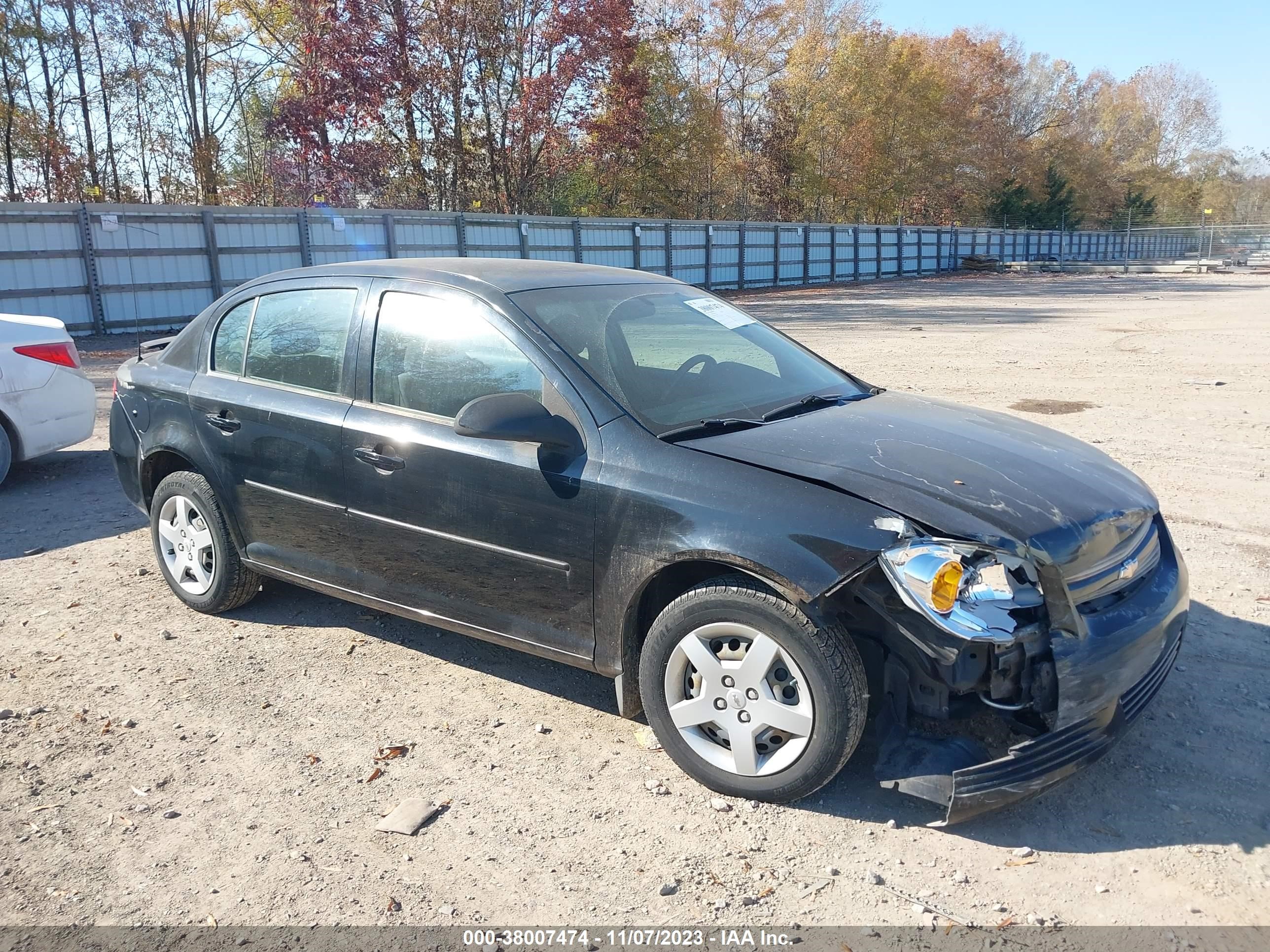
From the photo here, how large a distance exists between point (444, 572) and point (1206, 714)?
2937 millimetres

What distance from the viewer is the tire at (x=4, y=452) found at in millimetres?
7227

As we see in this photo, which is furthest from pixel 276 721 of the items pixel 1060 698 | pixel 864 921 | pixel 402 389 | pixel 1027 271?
pixel 1027 271

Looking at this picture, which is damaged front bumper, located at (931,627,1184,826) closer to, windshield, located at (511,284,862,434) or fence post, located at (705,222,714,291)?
windshield, located at (511,284,862,434)

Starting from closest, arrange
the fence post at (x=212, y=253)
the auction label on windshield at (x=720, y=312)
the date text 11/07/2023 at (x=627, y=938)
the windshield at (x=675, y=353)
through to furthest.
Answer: the date text 11/07/2023 at (x=627, y=938) → the windshield at (x=675, y=353) → the auction label on windshield at (x=720, y=312) → the fence post at (x=212, y=253)

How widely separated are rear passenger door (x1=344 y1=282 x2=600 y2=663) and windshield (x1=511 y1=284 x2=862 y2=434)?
0.20 metres

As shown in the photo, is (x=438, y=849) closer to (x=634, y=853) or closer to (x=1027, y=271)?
(x=634, y=853)

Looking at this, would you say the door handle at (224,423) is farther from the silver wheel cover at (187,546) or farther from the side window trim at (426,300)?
the side window trim at (426,300)

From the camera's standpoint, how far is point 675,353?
162 inches

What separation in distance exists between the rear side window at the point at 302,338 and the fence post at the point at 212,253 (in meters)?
16.1

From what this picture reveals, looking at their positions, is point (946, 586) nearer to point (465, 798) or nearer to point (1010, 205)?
point (465, 798)

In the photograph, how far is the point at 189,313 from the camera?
19047 mm

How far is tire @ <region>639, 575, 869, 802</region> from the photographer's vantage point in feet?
9.78

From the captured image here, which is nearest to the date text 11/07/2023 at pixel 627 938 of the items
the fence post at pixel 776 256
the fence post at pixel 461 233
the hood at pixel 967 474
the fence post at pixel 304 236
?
the hood at pixel 967 474

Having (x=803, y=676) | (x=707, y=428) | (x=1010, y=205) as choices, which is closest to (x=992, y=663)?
(x=803, y=676)
